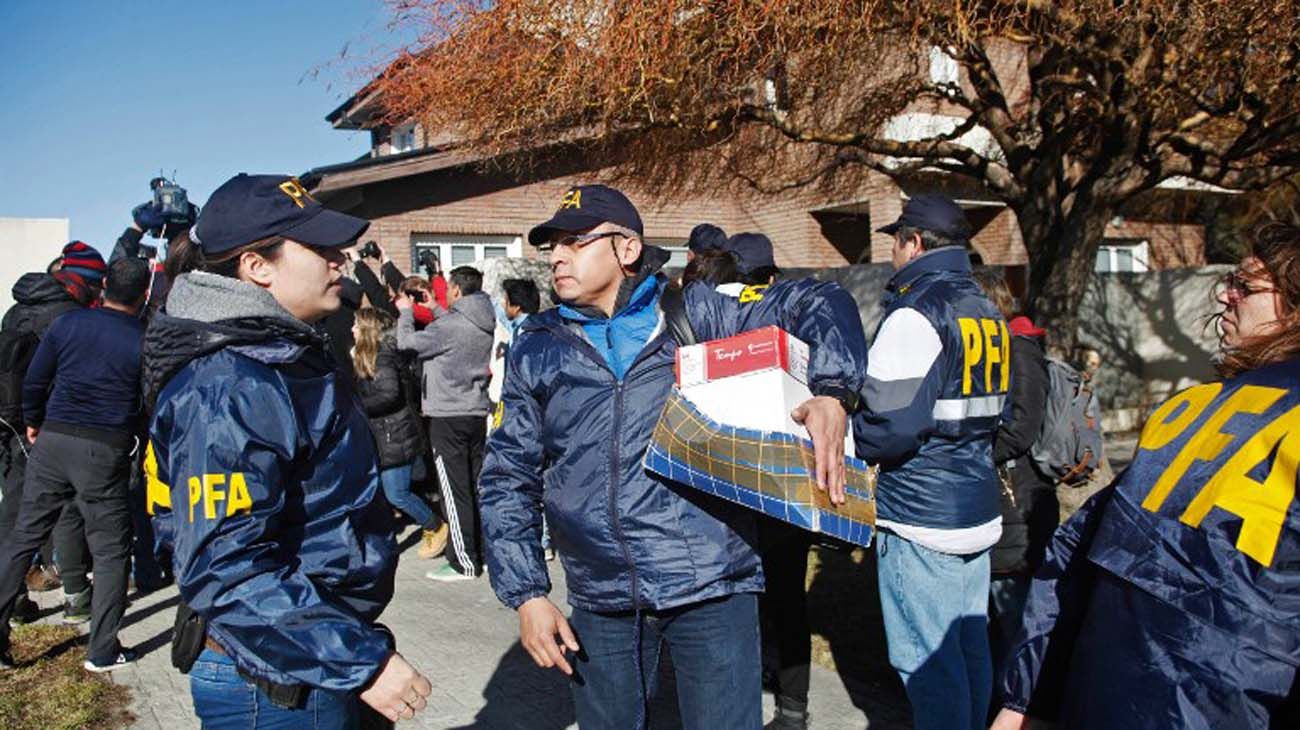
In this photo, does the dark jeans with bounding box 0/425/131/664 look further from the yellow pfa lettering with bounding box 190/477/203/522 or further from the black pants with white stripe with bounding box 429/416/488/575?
the yellow pfa lettering with bounding box 190/477/203/522

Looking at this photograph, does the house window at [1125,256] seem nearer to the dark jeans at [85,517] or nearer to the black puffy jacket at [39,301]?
the black puffy jacket at [39,301]

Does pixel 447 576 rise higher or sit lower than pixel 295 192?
lower

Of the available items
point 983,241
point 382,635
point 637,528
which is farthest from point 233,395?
point 983,241

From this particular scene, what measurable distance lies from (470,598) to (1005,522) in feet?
12.4

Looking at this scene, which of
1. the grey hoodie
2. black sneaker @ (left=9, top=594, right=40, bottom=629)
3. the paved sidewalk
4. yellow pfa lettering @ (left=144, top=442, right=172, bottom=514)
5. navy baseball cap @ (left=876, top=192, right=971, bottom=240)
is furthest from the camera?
the grey hoodie

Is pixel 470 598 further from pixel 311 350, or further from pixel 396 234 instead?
pixel 396 234

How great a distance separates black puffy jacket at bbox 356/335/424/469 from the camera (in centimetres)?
712

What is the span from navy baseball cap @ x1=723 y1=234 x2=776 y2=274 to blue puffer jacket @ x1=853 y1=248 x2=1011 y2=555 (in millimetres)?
1440

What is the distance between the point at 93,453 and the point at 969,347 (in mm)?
4646

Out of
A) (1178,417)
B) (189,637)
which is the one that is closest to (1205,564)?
(1178,417)

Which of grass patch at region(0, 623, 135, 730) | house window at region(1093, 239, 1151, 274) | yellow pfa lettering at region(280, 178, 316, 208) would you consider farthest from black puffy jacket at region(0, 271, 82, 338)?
house window at region(1093, 239, 1151, 274)

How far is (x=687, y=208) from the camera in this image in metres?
15.4

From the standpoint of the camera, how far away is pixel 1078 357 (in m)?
8.00

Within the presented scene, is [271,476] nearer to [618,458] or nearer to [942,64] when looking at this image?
[618,458]
